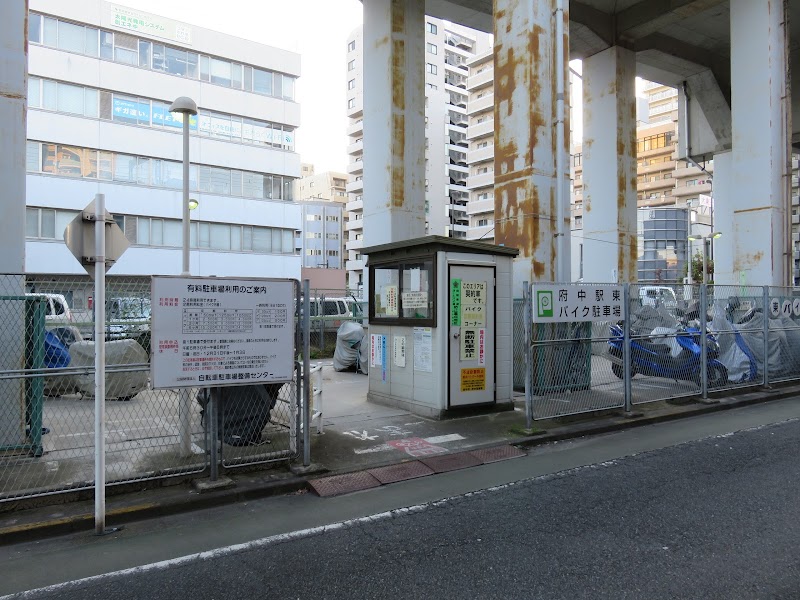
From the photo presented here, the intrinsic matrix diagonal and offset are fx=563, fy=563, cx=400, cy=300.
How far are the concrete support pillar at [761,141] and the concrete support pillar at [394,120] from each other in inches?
318

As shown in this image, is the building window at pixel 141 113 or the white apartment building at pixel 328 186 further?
the white apartment building at pixel 328 186

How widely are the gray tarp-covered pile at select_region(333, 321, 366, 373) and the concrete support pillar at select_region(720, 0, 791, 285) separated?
9792 mm

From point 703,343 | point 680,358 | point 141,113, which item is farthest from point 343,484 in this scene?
point 141,113

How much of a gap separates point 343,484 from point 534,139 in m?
7.67

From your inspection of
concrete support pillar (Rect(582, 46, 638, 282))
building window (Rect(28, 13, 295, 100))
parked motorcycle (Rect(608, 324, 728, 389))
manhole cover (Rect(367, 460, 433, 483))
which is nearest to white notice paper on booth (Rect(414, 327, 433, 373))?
manhole cover (Rect(367, 460, 433, 483))

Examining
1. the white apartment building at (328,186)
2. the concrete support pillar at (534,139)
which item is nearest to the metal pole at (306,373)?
the concrete support pillar at (534,139)

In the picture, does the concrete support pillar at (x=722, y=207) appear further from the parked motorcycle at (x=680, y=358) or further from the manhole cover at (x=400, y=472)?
the manhole cover at (x=400, y=472)

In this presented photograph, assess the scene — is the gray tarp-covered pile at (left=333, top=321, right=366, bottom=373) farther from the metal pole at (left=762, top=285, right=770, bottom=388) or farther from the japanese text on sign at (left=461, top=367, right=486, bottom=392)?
the metal pole at (left=762, top=285, right=770, bottom=388)

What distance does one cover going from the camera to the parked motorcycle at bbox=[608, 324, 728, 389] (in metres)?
9.82

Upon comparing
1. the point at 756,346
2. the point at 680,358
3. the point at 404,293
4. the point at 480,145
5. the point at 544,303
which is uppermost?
the point at 480,145

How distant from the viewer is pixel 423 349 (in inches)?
334

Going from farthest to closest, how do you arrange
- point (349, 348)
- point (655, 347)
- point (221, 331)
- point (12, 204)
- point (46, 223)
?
point (46, 223)
point (349, 348)
point (655, 347)
point (12, 204)
point (221, 331)

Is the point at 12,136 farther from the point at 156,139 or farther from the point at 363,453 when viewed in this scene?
the point at 156,139

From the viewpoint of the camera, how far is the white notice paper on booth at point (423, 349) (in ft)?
27.4
